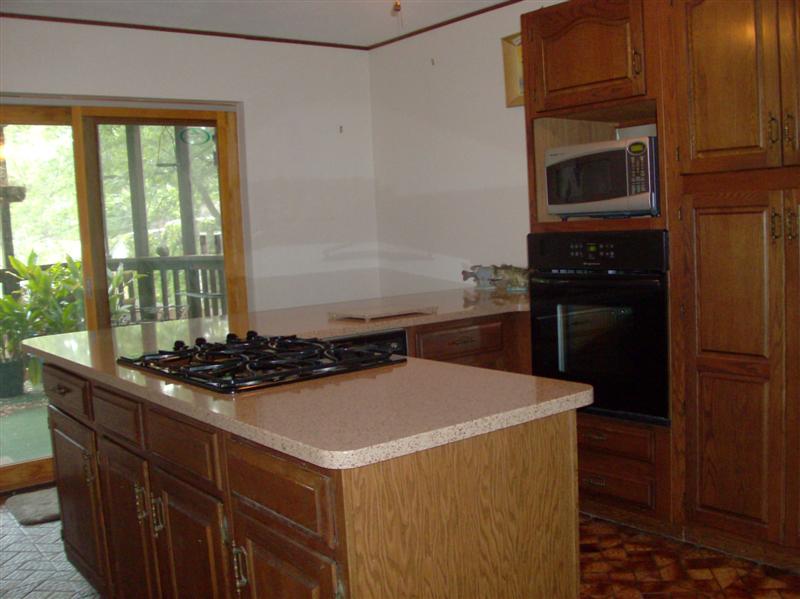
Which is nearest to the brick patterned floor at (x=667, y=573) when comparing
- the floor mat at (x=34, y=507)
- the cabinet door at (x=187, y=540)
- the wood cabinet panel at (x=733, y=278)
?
the wood cabinet panel at (x=733, y=278)

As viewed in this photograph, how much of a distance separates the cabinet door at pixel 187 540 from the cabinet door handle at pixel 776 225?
1.90 m

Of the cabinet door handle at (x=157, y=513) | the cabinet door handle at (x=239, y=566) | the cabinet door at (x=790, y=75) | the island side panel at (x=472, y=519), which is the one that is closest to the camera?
the island side panel at (x=472, y=519)

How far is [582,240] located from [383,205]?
2202 millimetres

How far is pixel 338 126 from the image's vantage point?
16.4 ft

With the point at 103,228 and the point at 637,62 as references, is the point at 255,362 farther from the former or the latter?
the point at 103,228

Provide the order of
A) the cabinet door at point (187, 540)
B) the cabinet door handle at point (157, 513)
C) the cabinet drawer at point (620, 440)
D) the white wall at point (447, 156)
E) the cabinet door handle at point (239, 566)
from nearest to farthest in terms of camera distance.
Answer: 1. the cabinet door handle at point (239, 566)
2. the cabinet door at point (187, 540)
3. the cabinet door handle at point (157, 513)
4. the cabinet drawer at point (620, 440)
5. the white wall at point (447, 156)

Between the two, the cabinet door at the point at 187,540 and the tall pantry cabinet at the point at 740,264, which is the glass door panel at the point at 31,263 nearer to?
the cabinet door at the point at 187,540

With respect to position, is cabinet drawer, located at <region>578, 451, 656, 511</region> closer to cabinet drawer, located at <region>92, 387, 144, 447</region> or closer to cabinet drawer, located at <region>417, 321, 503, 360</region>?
cabinet drawer, located at <region>417, 321, 503, 360</region>

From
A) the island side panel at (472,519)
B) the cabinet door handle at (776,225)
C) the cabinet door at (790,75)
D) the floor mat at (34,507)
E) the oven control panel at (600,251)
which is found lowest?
the floor mat at (34,507)

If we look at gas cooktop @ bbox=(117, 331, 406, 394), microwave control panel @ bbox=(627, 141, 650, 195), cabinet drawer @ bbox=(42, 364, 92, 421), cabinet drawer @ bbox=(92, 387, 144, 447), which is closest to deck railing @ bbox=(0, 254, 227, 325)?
cabinet drawer @ bbox=(42, 364, 92, 421)

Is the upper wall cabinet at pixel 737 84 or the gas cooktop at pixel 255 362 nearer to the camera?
the gas cooktop at pixel 255 362

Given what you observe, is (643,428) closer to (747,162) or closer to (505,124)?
(747,162)

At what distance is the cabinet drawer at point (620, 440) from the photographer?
299cm

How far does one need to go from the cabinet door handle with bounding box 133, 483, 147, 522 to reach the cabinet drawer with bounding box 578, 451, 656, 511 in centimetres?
174
